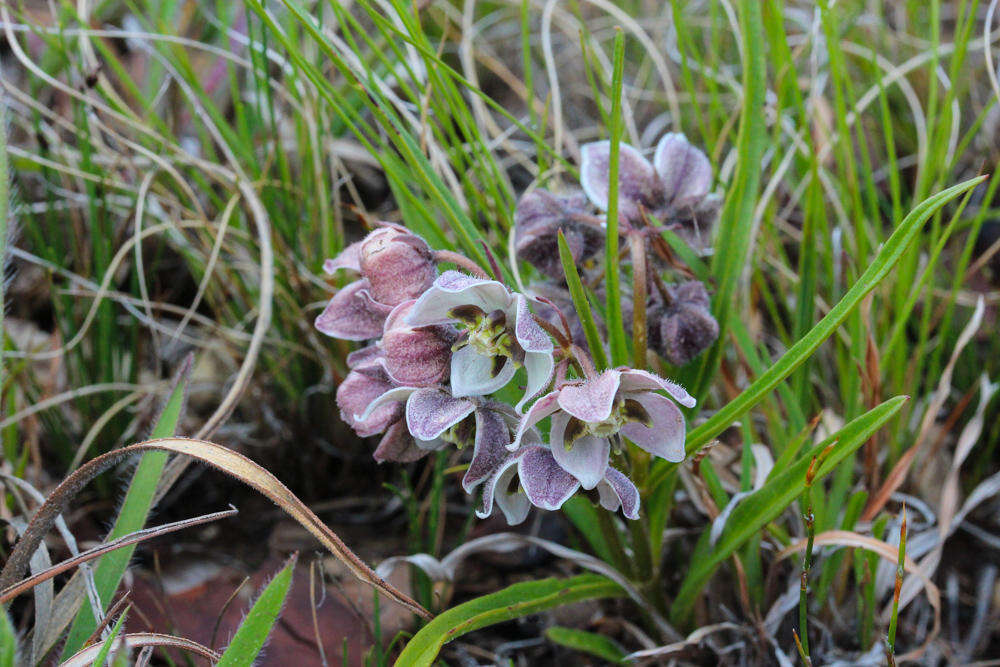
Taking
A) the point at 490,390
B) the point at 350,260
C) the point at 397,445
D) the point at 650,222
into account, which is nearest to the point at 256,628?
the point at 397,445

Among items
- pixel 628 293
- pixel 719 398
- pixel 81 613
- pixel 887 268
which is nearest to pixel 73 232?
pixel 81 613

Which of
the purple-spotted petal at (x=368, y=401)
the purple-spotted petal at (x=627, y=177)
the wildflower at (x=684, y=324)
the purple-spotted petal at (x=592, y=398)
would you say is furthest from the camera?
the purple-spotted petal at (x=627, y=177)

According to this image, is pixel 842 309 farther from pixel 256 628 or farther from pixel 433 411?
pixel 256 628

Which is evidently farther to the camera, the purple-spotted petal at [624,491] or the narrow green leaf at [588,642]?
the narrow green leaf at [588,642]

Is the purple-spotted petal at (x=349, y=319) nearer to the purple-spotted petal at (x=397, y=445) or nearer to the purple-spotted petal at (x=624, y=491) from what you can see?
the purple-spotted petal at (x=397, y=445)

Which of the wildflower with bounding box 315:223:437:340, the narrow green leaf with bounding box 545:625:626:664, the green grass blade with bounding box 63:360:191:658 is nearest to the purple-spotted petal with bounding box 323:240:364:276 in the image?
the wildflower with bounding box 315:223:437:340

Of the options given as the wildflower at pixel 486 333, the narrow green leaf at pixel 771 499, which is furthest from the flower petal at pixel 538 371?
A: the narrow green leaf at pixel 771 499
